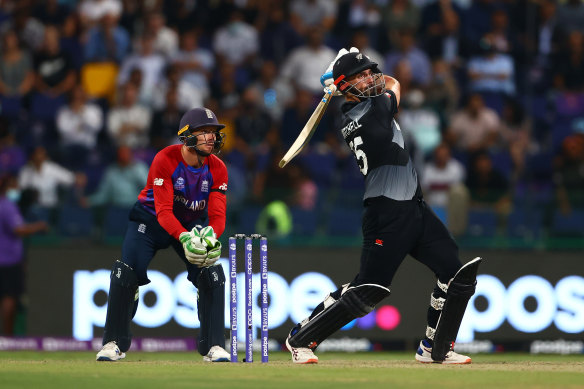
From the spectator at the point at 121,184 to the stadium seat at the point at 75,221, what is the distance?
643 millimetres

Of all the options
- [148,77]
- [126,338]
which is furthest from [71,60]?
[126,338]

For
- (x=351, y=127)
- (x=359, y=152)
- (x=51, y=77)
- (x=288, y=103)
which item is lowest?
(x=359, y=152)

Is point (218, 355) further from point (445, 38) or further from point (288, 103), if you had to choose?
point (445, 38)

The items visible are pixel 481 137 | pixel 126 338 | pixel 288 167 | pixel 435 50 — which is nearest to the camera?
pixel 126 338

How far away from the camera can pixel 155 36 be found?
17.8 m

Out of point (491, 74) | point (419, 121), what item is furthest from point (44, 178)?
point (491, 74)

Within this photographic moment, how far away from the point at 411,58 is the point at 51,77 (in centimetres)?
567

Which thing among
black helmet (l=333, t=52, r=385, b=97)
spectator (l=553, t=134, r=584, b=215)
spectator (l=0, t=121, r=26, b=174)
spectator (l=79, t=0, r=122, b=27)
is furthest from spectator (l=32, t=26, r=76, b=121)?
black helmet (l=333, t=52, r=385, b=97)

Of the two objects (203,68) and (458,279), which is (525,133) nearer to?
(203,68)

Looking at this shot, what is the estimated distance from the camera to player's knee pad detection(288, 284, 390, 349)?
902cm

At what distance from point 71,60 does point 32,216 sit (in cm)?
417

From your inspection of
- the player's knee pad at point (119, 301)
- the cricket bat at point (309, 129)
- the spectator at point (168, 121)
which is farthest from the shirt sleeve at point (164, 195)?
the spectator at point (168, 121)

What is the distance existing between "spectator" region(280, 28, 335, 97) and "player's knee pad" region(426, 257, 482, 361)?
8586 millimetres

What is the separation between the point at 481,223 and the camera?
14.0 m
